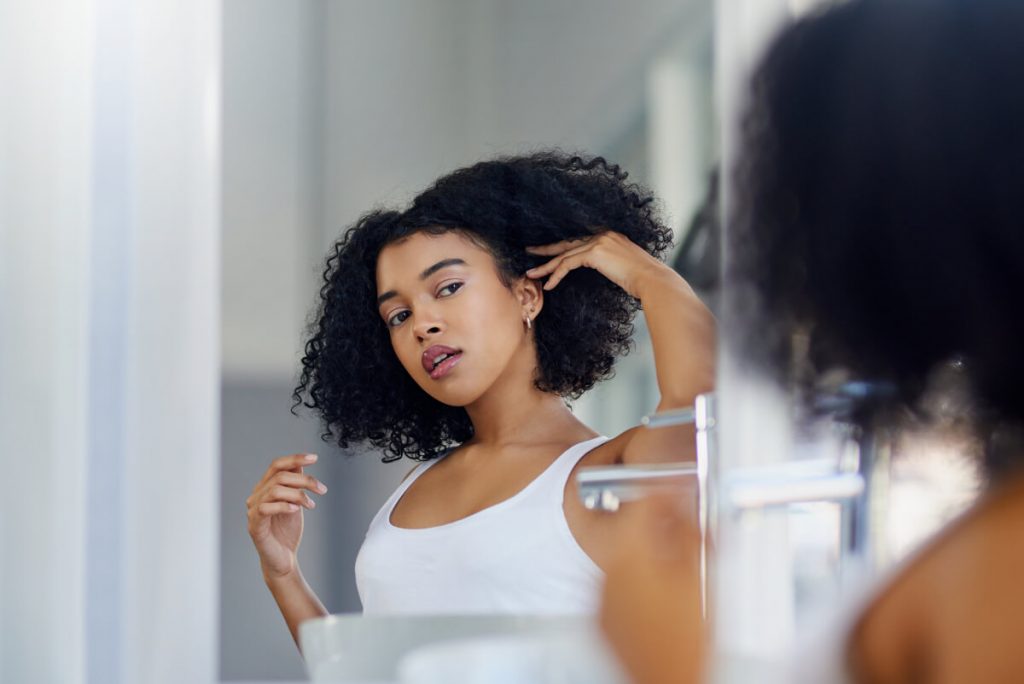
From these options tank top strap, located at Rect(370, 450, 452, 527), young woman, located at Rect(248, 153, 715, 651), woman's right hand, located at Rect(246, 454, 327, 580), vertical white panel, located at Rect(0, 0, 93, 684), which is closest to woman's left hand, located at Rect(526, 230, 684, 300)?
young woman, located at Rect(248, 153, 715, 651)

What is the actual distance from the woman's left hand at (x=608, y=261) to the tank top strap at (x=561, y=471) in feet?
0.52

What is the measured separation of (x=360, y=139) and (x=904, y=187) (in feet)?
2.11

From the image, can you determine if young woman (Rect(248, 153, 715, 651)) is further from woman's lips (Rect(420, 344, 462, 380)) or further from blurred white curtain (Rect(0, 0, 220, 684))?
blurred white curtain (Rect(0, 0, 220, 684))

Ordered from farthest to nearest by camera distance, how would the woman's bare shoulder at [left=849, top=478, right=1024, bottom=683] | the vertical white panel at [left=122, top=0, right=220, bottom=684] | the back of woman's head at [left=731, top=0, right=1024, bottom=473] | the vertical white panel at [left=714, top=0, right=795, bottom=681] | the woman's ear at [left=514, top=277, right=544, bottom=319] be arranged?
the vertical white panel at [left=122, top=0, right=220, bottom=684] < the woman's ear at [left=514, top=277, right=544, bottom=319] < the vertical white panel at [left=714, top=0, right=795, bottom=681] < the back of woman's head at [left=731, top=0, right=1024, bottom=473] < the woman's bare shoulder at [left=849, top=478, right=1024, bottom=683]

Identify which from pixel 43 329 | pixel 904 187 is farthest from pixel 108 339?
pixel 904 187

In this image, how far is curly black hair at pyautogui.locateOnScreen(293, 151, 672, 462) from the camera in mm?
1192

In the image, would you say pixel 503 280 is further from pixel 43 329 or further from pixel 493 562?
pixel 43 329

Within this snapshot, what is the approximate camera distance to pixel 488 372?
48.6 inches

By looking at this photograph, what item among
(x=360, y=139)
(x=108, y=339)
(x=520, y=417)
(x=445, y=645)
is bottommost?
(x=445, y=645)

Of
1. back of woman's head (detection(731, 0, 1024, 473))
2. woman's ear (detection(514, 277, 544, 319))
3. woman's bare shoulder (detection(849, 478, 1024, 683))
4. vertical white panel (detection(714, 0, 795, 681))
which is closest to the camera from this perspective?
woman's bare shoulder (detection(849, 478, 1024, 683))

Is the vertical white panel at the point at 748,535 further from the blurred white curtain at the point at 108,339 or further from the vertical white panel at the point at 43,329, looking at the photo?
the vertical white panel at the point at 43,329

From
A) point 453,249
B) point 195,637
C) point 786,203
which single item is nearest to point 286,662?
point 195,637

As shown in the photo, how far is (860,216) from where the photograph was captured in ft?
2.97

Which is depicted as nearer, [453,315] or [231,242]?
[453,315]
